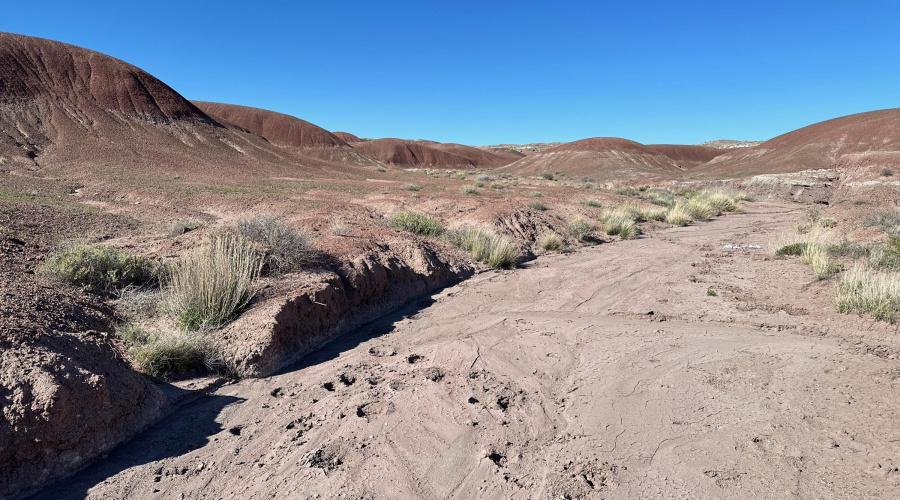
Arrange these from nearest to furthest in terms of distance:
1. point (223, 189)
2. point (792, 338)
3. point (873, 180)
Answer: point (792, 338) < point (223, 189) < point (873, 180)

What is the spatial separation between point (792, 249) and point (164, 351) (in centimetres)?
1115

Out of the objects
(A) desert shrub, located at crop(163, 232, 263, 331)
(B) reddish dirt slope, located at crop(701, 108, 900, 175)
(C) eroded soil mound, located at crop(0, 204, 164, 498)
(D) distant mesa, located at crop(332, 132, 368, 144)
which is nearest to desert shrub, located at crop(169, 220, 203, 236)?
(A) desert shrub, located at crop(163, 232, 263, 331)

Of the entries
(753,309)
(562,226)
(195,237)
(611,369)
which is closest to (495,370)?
(611,369)

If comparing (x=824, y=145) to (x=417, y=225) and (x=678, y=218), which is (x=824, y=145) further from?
(x=417, y=225)

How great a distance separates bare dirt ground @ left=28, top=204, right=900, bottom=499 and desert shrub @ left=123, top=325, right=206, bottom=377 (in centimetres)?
49

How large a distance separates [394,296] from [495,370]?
3178mm

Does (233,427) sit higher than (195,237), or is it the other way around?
(195,237)

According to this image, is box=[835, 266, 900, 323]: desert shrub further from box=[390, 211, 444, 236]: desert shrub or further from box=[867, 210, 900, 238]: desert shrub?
box=[390, 211, 444, 236]: desert shrub

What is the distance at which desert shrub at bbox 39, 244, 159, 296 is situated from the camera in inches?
217

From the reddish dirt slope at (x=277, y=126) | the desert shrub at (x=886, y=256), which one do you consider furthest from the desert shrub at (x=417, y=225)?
the reddish dirt slope at (x=277, y=126)

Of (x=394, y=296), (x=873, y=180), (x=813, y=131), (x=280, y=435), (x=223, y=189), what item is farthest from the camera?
(x=813, y=131)

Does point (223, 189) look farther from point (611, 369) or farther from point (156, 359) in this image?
point (611, 369)

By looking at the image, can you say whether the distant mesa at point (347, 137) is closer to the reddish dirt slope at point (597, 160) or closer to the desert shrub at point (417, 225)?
the reddish dirt slope at point (597, 160)

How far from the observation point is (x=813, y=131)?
165 ft
